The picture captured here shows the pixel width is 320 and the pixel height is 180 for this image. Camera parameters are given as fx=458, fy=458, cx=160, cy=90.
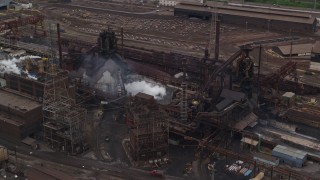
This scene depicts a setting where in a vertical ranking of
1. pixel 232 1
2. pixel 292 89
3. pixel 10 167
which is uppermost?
pixel 232 1

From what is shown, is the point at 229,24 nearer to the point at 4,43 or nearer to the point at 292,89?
the point at 292,89

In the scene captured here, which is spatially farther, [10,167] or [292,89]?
[292,89]

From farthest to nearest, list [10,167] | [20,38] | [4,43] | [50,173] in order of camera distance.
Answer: [20,38] → [4,43] → [10,167] → [50,173]

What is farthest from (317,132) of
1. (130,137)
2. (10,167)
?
(10,167)

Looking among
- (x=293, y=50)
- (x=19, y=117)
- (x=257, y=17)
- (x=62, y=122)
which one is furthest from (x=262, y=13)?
(x=19, y=117)

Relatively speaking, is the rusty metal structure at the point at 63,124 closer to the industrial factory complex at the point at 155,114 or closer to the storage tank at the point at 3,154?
the industrial factory complex at the point at 155,114

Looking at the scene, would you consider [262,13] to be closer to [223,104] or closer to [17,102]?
[223,104]

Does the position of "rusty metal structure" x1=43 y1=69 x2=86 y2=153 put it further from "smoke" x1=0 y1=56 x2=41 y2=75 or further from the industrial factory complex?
"smoke" x1=0 y1=56 x2=41 y2=75
